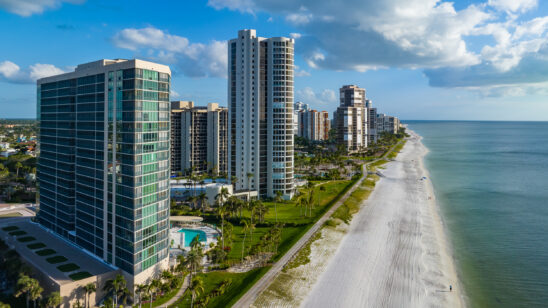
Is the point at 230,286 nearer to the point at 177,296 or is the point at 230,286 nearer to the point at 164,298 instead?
the point at 177,296

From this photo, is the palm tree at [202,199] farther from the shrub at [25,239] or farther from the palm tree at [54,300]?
the palm tree at [54,300]

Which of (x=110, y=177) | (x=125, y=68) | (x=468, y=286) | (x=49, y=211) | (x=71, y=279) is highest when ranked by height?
(x=125, y=68)

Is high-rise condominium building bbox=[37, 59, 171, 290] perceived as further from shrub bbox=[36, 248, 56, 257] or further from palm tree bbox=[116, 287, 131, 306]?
shrub bbox=[36, 248, 56, 257]

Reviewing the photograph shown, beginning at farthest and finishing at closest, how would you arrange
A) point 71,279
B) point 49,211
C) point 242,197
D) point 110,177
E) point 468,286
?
1. point 242,197
2. point 49,211
3. point 468,286
4. point 110,177
5. point 71,279

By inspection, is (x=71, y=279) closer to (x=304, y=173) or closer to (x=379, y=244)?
(x=379, y=244)

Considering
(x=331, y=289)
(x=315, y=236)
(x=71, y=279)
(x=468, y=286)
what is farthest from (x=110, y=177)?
(x=468, y=286)

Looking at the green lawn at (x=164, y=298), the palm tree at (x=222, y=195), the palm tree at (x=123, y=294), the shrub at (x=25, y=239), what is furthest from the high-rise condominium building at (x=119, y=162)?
the palm tree at (x=222, y=195)
